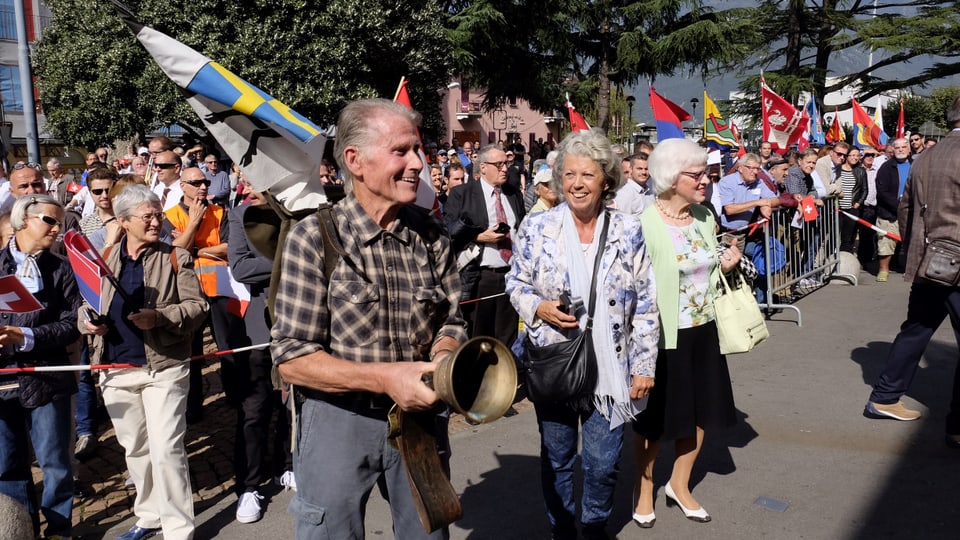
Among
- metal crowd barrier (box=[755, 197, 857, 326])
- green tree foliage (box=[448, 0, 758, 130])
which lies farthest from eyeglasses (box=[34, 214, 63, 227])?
green tree foliage (box=[448, 0, 758, 130])

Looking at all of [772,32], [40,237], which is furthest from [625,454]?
[772,32]

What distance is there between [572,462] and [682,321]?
3.19 ft

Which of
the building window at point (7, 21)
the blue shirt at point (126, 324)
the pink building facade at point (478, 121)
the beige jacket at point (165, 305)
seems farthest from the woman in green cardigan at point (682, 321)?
the pink building facade at point (478, 121)

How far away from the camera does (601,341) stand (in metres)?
3.56

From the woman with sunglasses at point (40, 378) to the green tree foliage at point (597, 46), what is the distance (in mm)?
24880

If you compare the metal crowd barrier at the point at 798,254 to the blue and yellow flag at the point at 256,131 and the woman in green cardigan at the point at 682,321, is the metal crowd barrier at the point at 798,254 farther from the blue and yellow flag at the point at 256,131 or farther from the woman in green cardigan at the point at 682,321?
the blue and yellow flag at the point at 256,131

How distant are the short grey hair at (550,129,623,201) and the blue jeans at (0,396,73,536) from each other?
288cm

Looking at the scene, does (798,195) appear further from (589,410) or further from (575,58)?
(575,58)

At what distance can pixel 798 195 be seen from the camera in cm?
1012

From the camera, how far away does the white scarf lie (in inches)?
140

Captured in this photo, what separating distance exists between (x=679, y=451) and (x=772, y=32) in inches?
1412

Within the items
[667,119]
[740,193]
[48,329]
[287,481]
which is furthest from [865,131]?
[48,329]

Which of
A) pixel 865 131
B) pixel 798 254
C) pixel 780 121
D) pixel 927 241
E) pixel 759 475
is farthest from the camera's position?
pixel 865 131

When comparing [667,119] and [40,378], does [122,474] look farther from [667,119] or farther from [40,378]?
[667,119]
